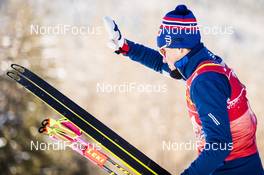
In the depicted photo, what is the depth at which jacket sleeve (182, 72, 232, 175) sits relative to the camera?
1929 mm

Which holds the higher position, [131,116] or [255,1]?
[255,1]

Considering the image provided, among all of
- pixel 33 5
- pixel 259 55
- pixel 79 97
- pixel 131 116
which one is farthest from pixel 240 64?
pixel 33 5

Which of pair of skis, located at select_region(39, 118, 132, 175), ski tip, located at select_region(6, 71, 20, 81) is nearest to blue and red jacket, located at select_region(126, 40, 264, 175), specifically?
pair of skis, located at select_region(39, 118, 132, 175)

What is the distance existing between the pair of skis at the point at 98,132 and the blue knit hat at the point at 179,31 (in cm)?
A: 47

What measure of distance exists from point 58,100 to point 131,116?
153 centimetres

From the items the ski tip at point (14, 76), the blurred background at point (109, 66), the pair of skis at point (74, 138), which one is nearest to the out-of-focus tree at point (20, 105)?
the blurred background at point (109, 66)

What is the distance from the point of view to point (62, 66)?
4.00 metres

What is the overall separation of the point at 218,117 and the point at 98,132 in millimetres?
711

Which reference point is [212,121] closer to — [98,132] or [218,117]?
[218,117]

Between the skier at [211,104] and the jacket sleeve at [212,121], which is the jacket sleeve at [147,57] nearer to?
the skier at [211,104]

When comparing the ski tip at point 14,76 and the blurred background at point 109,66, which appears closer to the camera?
the ski tip at point 14,76

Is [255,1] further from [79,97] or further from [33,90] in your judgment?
[33,90]

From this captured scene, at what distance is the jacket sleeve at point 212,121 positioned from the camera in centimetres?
193

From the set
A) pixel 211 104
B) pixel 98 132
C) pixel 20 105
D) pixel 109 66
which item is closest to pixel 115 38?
pixel 98 132
